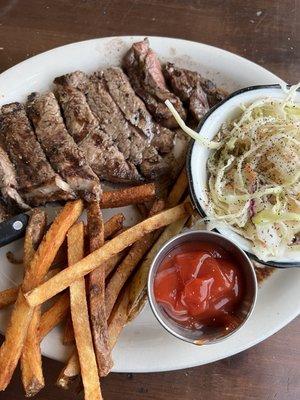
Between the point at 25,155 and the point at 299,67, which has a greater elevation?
the point at 25,155

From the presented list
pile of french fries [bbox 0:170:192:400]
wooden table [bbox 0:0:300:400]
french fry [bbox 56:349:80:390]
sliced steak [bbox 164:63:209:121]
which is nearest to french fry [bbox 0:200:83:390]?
pile of french fries [bbox 0:170:192:400]

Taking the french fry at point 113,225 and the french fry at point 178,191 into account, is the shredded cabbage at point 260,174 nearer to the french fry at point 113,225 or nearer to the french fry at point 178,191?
the french fry at point 178,191

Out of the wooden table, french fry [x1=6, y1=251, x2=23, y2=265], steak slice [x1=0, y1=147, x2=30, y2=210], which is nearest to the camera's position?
steak slice [x1=0, y1=147, x2=30, y2=210]

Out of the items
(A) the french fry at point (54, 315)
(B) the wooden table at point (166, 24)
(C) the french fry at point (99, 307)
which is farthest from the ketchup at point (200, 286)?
(B) the wooden table at point (166, 24)

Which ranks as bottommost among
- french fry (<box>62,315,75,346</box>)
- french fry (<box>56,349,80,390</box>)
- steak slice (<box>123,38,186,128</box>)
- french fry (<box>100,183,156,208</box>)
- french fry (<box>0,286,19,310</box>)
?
french fry (<box>56,349,80,390</box>)

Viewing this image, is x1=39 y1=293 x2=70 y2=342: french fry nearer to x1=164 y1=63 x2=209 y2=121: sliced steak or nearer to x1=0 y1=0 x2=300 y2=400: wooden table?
x1=164 y1=63 x2=209 y2=121: sliced steak

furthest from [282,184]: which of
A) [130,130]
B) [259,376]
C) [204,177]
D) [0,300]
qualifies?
[0,300]

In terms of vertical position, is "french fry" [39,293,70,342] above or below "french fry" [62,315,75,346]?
above

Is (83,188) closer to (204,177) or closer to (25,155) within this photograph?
(25,155)
